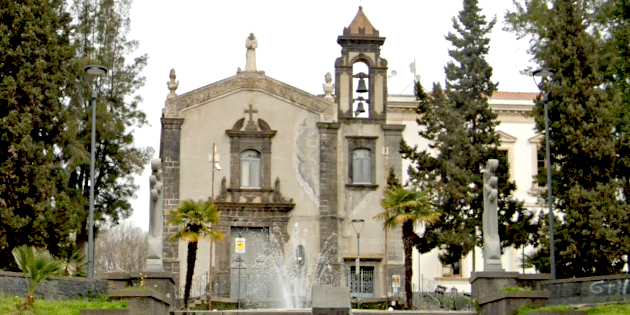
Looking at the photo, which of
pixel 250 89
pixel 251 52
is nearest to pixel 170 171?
pixel 250 89

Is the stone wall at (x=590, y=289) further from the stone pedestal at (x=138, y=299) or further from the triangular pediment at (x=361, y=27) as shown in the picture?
the triangular pediment at (x=361, y=27)

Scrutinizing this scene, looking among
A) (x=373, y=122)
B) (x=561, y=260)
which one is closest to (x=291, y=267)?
(x=373, y=122)

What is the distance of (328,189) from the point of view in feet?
133

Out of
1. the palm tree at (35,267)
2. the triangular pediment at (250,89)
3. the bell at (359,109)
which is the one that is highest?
the triangular pediment at (250,89)

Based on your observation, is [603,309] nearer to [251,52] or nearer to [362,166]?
[362,166]

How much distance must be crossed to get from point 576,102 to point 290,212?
13.7 meters

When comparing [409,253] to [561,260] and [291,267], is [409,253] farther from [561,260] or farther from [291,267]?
[291,267]

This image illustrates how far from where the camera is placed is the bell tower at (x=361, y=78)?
135 ft

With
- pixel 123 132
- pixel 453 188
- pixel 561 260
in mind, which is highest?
pixel 123 132

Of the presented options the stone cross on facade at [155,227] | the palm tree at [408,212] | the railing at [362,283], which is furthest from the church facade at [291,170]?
the stone cross on facade at [155,227]

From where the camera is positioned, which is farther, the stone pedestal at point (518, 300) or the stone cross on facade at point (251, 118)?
the stone cross on facade at point (251, 118)

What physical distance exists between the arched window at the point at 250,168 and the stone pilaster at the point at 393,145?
17.0 ft

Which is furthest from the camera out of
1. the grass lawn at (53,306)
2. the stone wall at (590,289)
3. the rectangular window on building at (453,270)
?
the rectangular window on building at (453,270)

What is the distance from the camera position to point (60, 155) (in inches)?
1470
